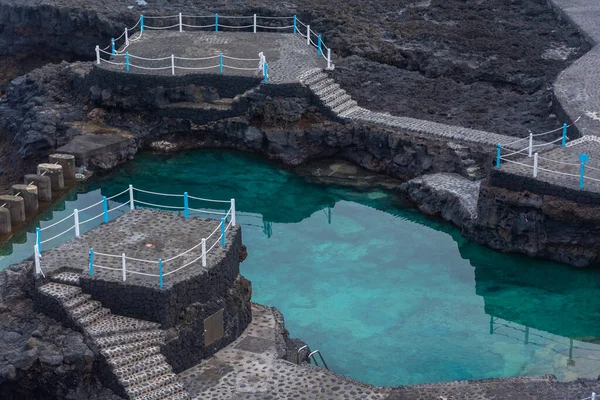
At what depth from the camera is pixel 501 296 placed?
29.3m

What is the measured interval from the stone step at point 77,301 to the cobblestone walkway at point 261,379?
2725 millimetres

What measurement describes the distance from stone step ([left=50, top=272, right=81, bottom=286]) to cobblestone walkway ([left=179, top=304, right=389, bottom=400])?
128 inches

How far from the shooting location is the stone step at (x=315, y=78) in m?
38.3

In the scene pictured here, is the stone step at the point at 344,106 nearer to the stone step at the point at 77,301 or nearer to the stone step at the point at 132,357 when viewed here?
the stone step at the point at 77,301

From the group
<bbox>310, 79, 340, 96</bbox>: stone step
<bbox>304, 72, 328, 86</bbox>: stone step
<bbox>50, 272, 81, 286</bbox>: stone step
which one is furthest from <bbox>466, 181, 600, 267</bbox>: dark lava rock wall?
<bbox>50, 272, 81, 286</bbox>: stone step

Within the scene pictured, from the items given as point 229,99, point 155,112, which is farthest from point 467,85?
point 155,112

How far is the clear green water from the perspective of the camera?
26.0 meters

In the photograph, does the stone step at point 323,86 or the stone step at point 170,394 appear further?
the stone step at point 323,86

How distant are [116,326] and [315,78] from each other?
62.4 ft

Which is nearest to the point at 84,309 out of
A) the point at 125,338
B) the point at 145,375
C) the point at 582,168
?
the point at 125,338

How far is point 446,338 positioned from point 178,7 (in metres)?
26.8

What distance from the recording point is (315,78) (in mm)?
38812

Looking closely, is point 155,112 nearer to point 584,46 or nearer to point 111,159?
point 111,159

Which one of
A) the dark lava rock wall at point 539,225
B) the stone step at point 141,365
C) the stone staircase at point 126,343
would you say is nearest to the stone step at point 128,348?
the stone staircase at point 126,343
